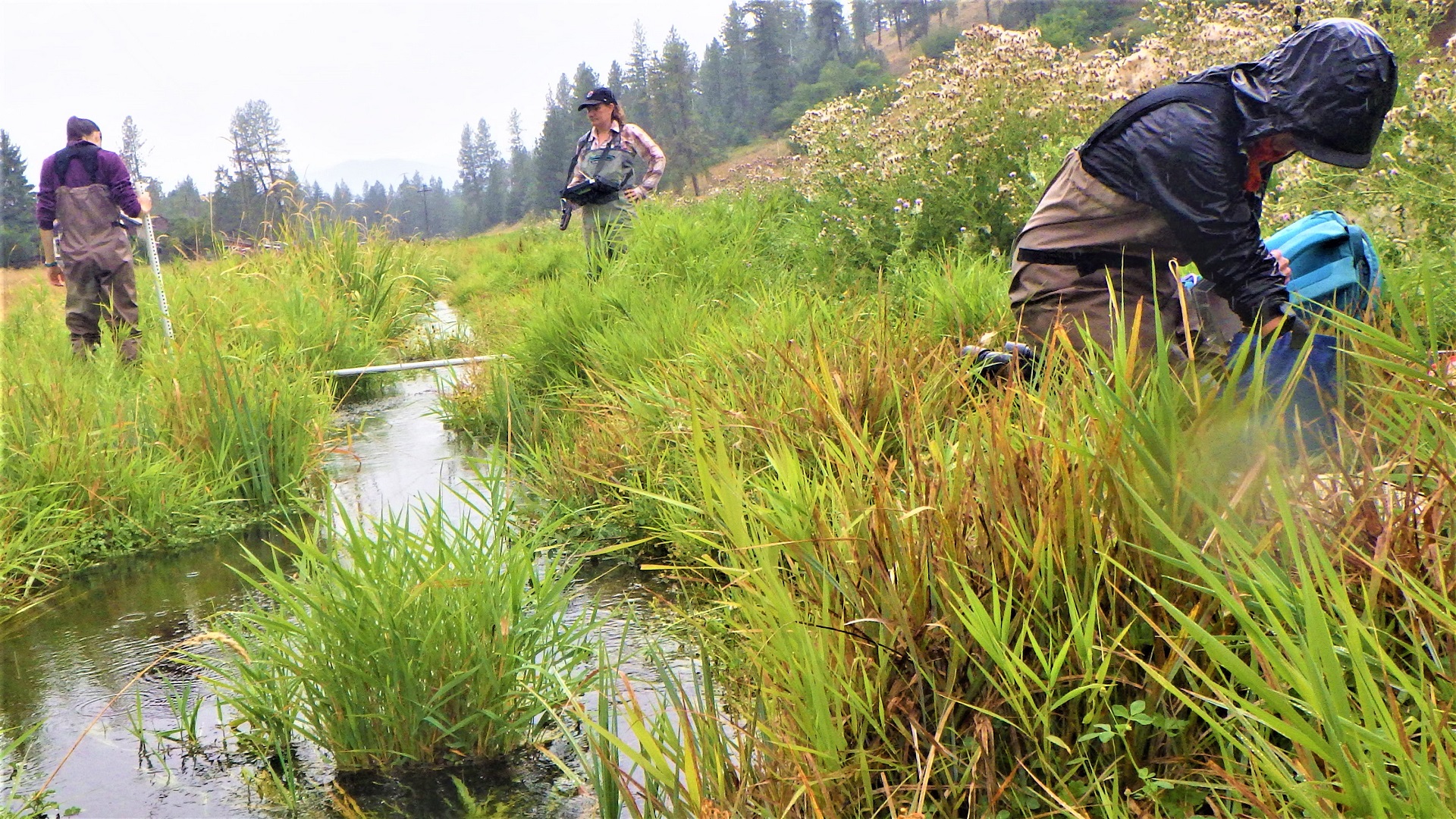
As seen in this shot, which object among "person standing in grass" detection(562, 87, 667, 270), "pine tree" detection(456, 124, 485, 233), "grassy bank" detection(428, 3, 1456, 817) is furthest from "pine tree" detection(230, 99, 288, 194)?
"pine tree" detection(456, 124, 485, 233)

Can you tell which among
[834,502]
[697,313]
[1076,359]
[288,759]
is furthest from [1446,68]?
[288,759]

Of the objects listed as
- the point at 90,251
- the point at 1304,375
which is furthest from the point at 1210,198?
the point at 90,251

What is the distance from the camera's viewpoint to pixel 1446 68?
4961 mm

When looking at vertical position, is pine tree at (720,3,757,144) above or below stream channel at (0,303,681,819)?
above

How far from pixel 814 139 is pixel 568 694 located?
776 centimetres

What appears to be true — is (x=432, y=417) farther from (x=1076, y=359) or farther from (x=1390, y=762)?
(x=1390, y=762)

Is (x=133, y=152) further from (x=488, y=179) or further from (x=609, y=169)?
(x=488, y=179)

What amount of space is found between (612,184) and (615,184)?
0.09 feet

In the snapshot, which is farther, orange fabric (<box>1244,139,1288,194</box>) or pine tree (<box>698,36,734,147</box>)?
pine tree (<box>698,36,734,147</box>)

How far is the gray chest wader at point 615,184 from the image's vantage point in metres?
8.66

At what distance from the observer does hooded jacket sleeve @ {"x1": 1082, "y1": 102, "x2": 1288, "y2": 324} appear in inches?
128

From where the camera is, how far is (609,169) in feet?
28.9

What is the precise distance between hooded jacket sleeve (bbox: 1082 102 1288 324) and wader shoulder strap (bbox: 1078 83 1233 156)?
3cm

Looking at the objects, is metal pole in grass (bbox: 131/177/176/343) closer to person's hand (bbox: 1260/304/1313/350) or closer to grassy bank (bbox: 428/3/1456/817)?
grassy bank (bbox: 428/3/1456/817)
